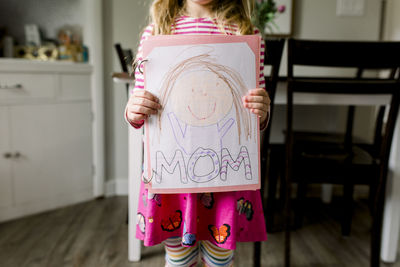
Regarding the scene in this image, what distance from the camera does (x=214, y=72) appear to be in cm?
74

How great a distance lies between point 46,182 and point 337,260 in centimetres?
166

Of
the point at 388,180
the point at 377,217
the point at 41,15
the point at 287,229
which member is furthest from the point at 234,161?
the point at 41,15

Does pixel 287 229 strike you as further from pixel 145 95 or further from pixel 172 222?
pixel 145 95

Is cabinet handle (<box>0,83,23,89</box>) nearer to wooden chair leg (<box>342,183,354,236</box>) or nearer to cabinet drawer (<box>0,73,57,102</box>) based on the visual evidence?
cabinet drawer (<box>0,73,57,102</box>)

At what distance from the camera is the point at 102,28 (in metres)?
2.15

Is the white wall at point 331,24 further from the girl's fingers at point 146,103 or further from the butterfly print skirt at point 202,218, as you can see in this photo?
the girl's fingers at point 146,103

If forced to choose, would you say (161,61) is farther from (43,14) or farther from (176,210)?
(43,14)

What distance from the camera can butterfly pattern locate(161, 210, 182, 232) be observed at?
85cm

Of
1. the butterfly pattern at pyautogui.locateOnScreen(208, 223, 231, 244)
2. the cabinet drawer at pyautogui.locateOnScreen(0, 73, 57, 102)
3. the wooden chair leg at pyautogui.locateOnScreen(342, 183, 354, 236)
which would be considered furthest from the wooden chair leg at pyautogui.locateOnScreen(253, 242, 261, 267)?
the cabinet drawer at pyautogui.locateOnScreen(0, 73, 57, 102)

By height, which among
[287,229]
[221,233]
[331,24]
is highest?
[331,24]

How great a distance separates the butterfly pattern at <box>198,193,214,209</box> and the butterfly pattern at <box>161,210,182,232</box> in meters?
0.07

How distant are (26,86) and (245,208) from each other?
1586 mm

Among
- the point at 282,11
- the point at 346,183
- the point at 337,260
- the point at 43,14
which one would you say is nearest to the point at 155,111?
the point at 346,183

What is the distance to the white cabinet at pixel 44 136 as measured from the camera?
1845 mm
